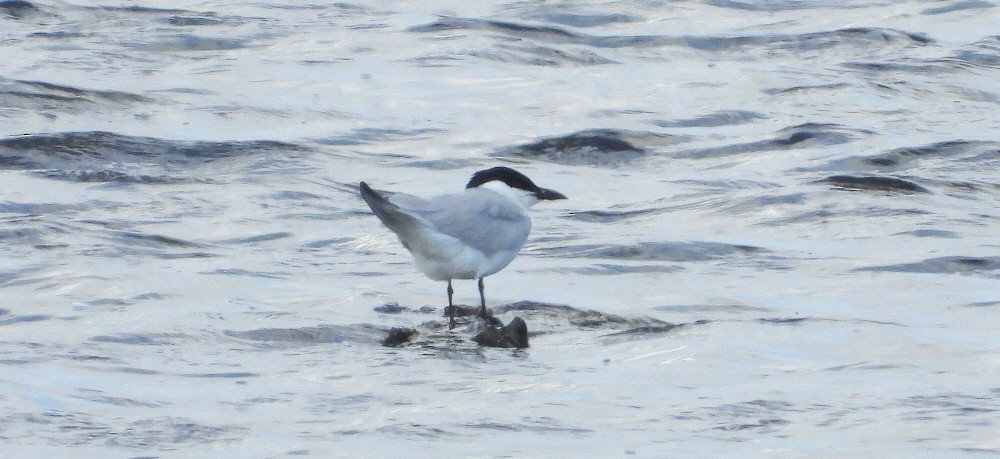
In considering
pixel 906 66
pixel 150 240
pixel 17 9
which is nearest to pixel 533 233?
pixel 150 240

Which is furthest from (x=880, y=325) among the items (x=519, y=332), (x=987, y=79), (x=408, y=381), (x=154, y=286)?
(x=987, y=79)

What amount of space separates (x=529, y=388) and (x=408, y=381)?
470 millimetres

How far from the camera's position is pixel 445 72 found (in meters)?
15.7

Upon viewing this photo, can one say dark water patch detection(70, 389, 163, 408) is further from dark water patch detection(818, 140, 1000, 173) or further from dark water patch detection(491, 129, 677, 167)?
dark water patch detection(818, 140, 1000, 173)

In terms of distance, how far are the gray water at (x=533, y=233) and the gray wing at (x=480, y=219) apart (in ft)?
1.13

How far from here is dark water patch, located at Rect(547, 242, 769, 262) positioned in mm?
9867

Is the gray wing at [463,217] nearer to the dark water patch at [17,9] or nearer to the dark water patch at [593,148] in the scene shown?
the dark water patch at [593,148]

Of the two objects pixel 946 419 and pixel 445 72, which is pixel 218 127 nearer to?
pixel 445 72

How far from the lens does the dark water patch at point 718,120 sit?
1399 cm

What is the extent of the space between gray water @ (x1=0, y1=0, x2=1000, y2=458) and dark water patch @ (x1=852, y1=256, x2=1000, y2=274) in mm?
25

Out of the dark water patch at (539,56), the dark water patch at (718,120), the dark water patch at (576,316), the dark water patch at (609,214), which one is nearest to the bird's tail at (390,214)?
the dark water patch at (576,316)

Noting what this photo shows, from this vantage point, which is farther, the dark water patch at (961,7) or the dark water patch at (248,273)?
the dark water patch at (961,7)

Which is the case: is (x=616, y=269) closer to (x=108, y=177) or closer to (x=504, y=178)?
(x=504, y=178)

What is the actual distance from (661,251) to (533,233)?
89 cm
